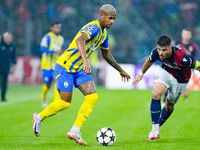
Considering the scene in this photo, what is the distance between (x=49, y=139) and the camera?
6570mm

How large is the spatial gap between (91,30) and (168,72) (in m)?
1.61

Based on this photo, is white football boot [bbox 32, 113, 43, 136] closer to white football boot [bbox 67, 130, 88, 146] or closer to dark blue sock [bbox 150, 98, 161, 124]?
white football boot [bbox 67, 130, 88, 146]

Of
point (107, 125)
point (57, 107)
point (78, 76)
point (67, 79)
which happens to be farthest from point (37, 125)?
point (107, 125)

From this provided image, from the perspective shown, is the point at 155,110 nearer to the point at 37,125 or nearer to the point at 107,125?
the point at 37,125

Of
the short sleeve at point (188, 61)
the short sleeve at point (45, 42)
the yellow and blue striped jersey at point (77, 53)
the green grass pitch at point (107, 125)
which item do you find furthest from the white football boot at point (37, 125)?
the short sleeve at point (45, 42)

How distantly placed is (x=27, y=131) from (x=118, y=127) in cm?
182

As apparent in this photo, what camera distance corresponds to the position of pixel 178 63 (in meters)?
6.49

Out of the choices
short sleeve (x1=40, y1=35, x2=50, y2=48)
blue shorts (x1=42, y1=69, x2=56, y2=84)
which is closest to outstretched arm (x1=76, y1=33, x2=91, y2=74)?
short sleeve (x1=40, y1=35, x2=50, y2=48)

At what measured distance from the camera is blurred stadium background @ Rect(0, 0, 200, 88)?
22.6 m

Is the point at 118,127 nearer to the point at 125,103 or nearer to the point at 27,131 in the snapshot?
the point at 27,131

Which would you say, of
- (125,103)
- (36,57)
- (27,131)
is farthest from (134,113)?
(36,57)

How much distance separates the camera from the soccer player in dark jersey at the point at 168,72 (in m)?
6.35

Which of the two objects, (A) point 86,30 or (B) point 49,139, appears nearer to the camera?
(A) point 86,30

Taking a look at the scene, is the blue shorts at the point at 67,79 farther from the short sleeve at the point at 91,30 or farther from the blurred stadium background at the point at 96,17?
the blurred stadium background at the point at 96,17
